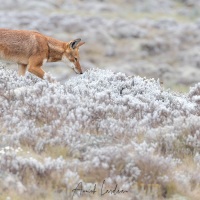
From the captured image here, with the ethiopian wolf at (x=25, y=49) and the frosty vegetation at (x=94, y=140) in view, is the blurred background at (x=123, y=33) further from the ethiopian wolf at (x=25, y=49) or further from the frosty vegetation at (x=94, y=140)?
the frosty vegetation at (x=94, y=140)

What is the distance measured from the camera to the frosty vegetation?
6582 millimetres

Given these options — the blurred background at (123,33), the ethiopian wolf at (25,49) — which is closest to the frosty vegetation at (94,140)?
the ethiopian wolf at (25,49)

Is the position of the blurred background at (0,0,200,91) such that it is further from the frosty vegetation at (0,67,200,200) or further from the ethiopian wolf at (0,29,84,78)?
the frosty vegetation at (0,67,200,200)

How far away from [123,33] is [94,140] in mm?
32910

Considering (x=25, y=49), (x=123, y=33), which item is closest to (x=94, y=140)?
(x=25, y=49)

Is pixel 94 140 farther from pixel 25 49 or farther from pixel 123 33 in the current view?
pixel 123 33

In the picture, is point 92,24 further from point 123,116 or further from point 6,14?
point 123,116

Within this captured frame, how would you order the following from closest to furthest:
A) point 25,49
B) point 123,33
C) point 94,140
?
point 94,140, point 25,49, point 123,33

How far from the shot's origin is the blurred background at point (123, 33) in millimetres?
32812

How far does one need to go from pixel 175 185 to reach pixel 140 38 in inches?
1307

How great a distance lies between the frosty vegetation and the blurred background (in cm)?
1810

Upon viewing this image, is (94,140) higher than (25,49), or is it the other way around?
(25,49)

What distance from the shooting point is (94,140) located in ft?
25.2

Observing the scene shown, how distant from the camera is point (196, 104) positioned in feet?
33.3
